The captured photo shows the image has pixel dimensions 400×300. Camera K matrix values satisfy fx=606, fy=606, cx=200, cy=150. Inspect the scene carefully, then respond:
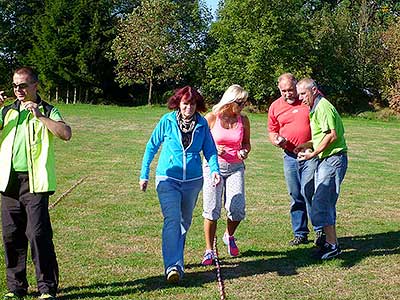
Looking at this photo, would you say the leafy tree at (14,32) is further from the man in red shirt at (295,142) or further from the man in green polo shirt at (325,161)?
the man in green polo shirt at (325,161)

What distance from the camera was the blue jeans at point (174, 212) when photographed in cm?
559

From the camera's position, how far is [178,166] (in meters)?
5.72

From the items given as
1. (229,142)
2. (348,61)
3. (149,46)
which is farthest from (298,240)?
(348,61)

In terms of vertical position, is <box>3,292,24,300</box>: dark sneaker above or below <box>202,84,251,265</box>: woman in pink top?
below

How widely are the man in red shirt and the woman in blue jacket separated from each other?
161 centimetres

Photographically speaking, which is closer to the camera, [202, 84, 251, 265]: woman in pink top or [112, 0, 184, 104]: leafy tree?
[202, 84, 251, 265]: woman in pink top

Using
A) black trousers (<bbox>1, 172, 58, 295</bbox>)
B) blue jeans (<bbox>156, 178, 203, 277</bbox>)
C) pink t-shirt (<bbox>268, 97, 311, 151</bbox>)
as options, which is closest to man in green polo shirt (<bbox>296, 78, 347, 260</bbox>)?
pink t-shirt (<bbox>268, 97, 311, 151</bbox>)

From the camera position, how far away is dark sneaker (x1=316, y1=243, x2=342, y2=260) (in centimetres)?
659

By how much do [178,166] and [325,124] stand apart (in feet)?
5.70

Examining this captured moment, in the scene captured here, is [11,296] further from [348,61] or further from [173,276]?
[348,61]

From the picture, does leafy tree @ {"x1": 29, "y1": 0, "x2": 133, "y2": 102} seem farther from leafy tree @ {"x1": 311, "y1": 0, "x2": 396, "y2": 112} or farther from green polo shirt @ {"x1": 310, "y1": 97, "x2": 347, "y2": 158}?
green polo shirt @ {"x1": 310, "y1": 97, "x2": 347, "y2": 158}

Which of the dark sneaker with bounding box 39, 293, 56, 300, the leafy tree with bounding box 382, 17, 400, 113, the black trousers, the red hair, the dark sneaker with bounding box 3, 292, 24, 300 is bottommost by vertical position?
the dark sneaker with bounding box 3, 292, 24, 300

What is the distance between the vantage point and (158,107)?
43250mm

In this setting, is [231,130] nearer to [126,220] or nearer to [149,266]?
[149,266]
